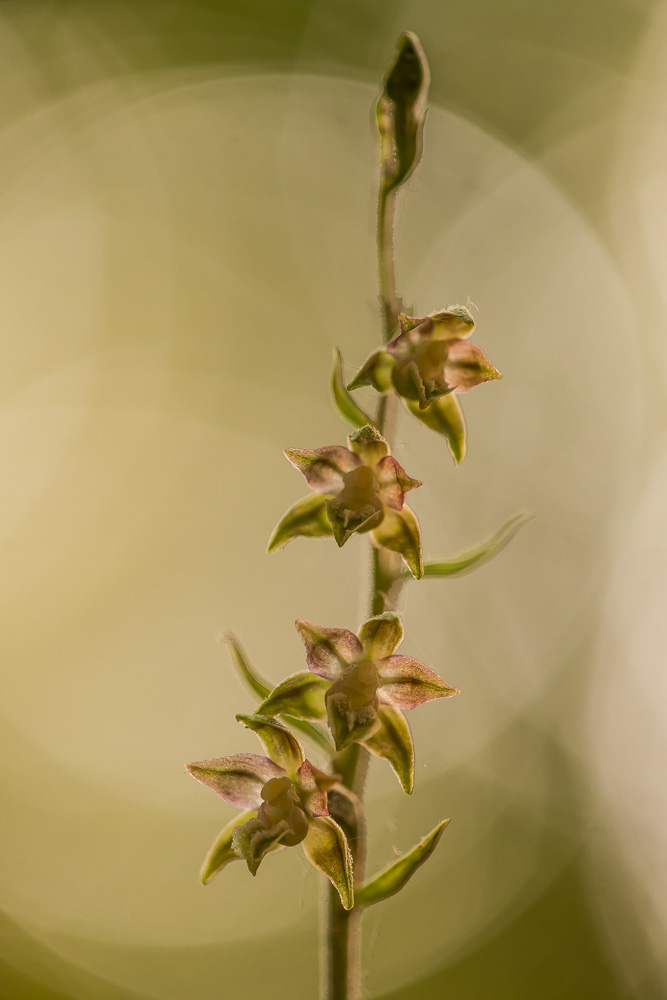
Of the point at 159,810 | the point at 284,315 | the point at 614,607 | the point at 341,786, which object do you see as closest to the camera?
the point at 341,786

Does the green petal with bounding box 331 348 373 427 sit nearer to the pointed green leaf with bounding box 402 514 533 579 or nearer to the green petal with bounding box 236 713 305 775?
the pointed green leaf with bounding box 402 514 533 579

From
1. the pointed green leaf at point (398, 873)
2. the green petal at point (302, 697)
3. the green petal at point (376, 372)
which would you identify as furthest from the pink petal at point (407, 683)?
the green petal at point (376, 372)

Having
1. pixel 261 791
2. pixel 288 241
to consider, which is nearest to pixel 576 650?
pixel 288 241

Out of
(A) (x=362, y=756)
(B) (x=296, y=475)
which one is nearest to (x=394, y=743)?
(A) (x=362, y=756)

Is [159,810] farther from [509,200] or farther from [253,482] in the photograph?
[509,200]

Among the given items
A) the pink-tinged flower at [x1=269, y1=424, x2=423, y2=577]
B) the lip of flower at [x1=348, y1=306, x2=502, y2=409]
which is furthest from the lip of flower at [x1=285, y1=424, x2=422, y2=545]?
the lip of flower at [x1=348, y1=306, x2=502, y2=409]

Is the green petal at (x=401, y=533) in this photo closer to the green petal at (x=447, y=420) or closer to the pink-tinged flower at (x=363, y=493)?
the pink-tinged flower at (x=363, y=493)
